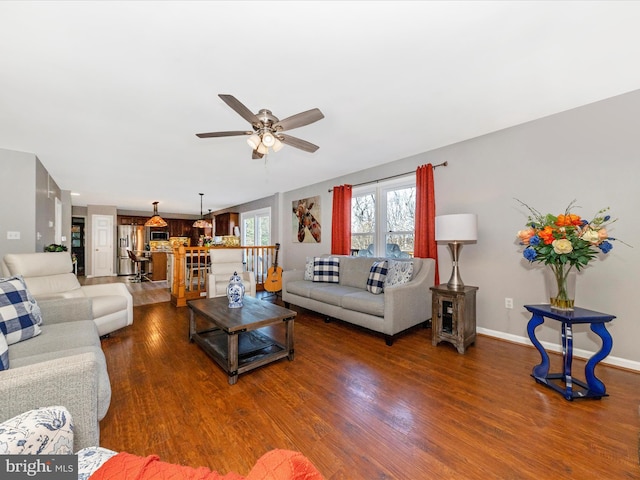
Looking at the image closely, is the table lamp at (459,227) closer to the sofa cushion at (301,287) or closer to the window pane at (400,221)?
the window pane at (400,221)

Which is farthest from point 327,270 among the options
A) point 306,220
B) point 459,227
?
point 459,227

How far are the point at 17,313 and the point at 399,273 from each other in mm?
3347

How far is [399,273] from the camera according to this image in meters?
3.26

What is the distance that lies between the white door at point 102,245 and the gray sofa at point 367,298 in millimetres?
7656

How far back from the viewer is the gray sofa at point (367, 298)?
9.56ft

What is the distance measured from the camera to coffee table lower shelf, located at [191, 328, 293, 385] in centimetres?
217

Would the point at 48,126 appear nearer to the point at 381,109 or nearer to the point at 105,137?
the point at 105,137

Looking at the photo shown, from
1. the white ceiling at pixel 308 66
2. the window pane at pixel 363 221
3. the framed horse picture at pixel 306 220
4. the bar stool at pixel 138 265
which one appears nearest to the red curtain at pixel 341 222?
the window pane at pixel 363 221

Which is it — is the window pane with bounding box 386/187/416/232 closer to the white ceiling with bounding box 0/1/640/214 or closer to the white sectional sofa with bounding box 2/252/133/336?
the white ceiling with bounding box 0/1/640/214

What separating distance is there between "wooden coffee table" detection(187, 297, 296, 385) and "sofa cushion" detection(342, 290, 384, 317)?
92cm

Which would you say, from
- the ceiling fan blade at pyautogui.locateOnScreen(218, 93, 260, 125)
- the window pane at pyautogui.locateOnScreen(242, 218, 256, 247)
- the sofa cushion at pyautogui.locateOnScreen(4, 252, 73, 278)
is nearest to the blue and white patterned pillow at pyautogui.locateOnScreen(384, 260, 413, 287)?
the ceiling fan blade at pyautogui.locateOnScreen(218, 93, 260, 125)

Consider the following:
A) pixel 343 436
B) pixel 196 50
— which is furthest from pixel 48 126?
pixel 343 436

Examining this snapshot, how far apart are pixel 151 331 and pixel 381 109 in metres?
3.69

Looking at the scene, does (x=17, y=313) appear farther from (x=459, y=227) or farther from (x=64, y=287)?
(x=459, y=227)
